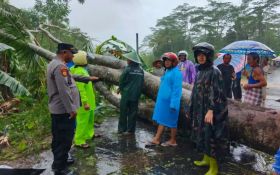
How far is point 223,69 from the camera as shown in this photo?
8.33 m

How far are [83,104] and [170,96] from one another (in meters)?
1.44

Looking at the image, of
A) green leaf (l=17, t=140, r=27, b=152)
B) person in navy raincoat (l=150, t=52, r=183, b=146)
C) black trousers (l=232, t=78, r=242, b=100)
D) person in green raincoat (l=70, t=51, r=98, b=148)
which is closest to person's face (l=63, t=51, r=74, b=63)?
person in green raincoat (l=70, t=51, r=98, b=148)

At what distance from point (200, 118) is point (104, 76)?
400 centimetres

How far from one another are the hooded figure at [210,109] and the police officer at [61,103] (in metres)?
1.70

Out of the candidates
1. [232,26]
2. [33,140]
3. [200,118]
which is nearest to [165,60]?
[200,118]

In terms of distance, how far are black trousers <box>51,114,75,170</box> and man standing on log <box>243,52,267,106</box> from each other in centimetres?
315

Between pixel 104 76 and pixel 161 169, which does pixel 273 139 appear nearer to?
pixel 161 169

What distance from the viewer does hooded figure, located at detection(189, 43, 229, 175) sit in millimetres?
4289

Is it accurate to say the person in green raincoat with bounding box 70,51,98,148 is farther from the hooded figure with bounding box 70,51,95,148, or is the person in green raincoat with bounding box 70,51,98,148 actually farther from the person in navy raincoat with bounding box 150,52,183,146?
the person in navy raincoat with bounding box 150,52,183,146

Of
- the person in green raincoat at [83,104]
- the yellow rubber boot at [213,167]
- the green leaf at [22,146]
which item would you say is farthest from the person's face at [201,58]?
the green leaf at [22,146]

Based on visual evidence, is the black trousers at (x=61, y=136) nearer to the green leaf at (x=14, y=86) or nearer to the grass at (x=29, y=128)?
the grass at (x=29, y=128)

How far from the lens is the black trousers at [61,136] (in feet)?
14.9

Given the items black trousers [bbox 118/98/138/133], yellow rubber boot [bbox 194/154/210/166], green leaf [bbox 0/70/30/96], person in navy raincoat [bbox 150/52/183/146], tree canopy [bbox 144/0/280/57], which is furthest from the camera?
tree canopy [bbox 144/0/280/57]

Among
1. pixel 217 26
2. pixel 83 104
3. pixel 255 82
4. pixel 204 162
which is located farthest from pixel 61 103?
pixel 217 26
